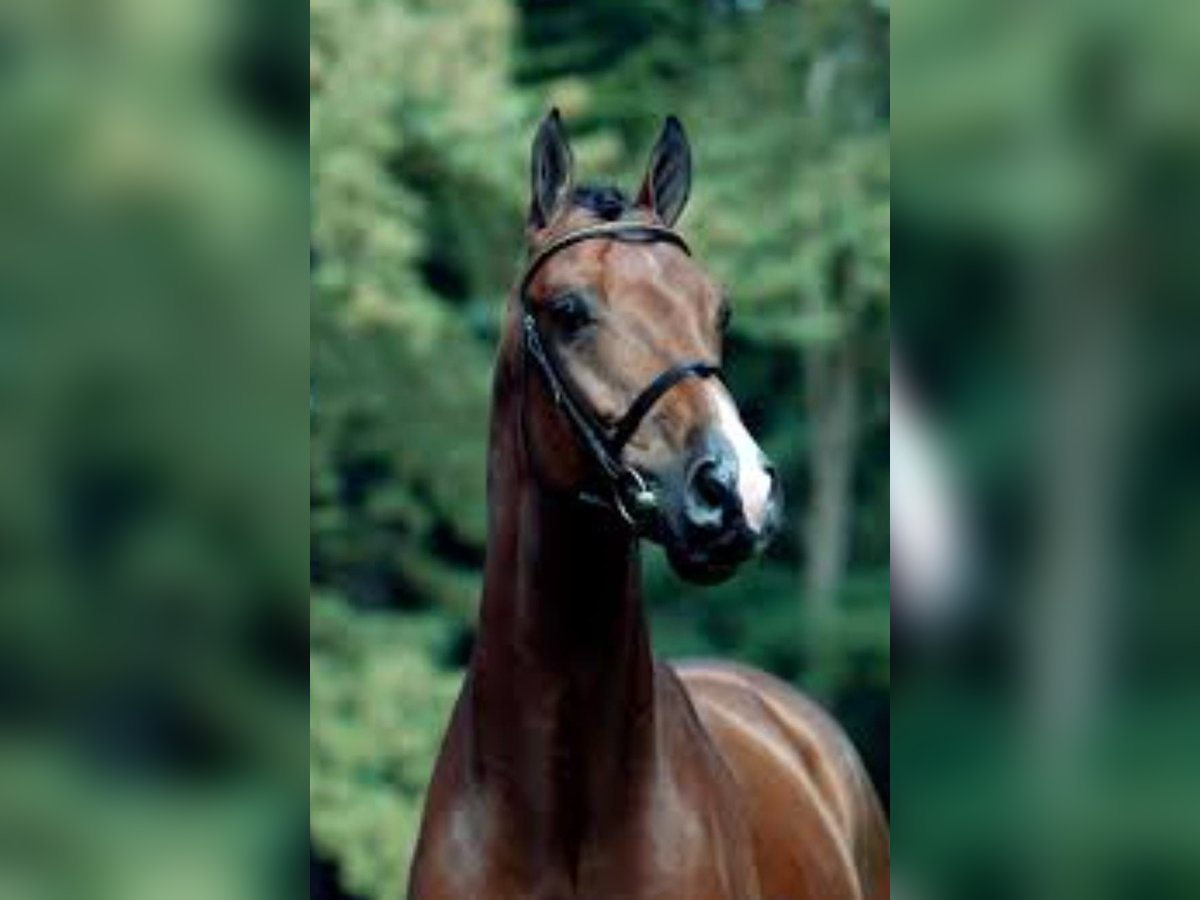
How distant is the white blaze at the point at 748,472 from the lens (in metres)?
3.19

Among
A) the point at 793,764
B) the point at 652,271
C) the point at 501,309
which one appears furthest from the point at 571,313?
the point at 501,309

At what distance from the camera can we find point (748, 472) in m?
3.22

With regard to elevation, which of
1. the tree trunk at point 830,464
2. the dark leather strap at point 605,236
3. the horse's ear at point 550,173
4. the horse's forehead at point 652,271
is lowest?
the tree trunk at point 830,464

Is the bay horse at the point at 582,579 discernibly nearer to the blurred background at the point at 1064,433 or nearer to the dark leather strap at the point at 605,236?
the dark leather strap at the point at 605,236

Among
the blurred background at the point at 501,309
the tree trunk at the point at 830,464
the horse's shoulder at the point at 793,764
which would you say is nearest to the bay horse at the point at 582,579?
the horse's shoulder at the point at 793,764

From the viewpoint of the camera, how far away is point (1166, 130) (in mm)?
1699

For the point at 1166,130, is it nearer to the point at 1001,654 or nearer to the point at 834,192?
the point at 1001,654

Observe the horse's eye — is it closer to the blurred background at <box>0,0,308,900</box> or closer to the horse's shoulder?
the horse's shoulder

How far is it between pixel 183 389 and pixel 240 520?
11 cm

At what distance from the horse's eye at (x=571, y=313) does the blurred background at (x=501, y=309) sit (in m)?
6.47

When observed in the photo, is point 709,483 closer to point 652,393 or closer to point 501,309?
point 652,393

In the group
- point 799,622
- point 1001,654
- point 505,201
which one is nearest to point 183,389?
point 1001,654

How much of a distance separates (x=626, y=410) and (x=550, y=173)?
21.1 inches

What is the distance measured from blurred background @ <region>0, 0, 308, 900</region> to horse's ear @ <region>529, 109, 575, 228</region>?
184 centimetres
